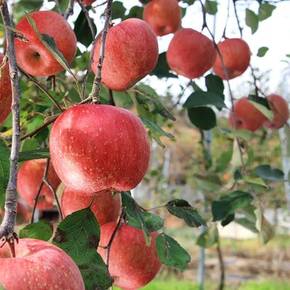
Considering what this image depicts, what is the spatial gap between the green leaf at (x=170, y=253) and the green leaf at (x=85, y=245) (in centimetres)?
16

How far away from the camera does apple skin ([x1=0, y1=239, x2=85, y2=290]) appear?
456mm

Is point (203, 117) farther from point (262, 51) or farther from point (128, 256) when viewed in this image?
point (128, 256)

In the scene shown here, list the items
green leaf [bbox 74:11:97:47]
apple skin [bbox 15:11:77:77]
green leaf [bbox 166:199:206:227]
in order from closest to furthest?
apple skin [bbox 15:11:77:77] < green leaf [bbox 166:199:206:227] < green leaf [bbox 74:11:97:47]

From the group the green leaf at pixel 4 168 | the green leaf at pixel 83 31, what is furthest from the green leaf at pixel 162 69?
the green leaf at pixel 4 168

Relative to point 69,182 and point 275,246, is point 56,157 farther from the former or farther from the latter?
point 275,246

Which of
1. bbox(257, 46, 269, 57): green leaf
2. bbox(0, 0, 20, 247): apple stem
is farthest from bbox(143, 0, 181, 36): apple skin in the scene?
bbox(0, 0, 20, 247): apple stem

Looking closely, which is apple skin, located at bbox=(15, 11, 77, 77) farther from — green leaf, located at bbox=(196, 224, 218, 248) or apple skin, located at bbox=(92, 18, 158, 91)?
green leaf, located at bbox=(196, 224, 218, 248)

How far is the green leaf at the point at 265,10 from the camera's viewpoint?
1.55 m

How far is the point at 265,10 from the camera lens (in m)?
1.57

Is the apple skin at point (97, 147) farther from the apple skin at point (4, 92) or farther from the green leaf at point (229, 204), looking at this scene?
the green leaf at point (229, 204)

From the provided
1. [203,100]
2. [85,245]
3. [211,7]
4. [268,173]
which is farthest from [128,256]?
[211,7]

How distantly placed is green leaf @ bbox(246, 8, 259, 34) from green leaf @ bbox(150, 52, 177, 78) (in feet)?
1.16

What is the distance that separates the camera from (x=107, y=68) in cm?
86

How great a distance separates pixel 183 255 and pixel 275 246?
6718 mm
